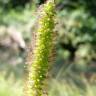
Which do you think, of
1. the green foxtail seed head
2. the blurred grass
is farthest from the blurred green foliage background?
the green foxtail seed head

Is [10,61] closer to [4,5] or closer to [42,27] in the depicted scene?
[4,5]

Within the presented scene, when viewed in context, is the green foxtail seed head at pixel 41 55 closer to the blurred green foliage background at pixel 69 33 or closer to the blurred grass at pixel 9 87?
the blurred grass at pixel 9 87

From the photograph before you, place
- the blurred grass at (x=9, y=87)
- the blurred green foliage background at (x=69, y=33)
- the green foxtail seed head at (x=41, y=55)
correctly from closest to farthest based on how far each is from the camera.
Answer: the green foxtail seed head at (x=41, y=55) → the blurred grass at (x=9, y=87) → the blurred green foliage background at (x=69, y=33)

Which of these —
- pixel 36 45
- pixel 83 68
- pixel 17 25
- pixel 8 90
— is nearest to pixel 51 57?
pixel 36 45

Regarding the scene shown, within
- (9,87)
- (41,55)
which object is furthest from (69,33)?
(41,55)

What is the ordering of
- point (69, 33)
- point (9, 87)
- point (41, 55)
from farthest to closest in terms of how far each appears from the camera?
point (69, 33), point (9, 87), point (41, 55)

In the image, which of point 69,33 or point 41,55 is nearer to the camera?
point 41,55

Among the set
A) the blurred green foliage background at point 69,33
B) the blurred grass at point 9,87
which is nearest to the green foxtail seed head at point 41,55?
the blurred grass at point 9,87

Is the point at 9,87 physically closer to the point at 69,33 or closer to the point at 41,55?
the point at 41,55
